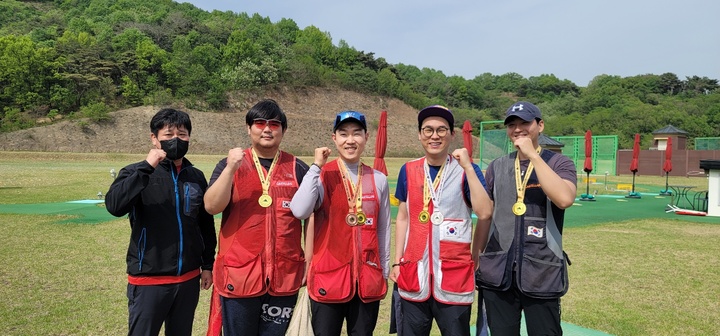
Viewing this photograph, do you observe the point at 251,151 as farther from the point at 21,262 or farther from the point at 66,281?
the point at 21,262

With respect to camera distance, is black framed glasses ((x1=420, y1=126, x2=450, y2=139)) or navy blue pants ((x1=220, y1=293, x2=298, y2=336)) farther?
black framed glasses ((x1=420, y1=126, x2=450, y2=139))

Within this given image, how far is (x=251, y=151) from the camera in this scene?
10.2ft

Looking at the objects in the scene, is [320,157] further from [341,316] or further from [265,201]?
[341,316]

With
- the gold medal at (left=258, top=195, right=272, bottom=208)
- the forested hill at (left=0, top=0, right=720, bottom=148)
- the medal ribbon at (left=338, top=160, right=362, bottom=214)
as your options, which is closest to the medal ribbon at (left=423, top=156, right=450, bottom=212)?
the medal ribbon at (left=338, top=160, right=362, bottom=214)

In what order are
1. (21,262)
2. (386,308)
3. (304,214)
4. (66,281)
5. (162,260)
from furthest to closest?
(21,262)
(66,281)
(386,308)
(162,260)
(304,214)

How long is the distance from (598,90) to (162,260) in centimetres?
10872

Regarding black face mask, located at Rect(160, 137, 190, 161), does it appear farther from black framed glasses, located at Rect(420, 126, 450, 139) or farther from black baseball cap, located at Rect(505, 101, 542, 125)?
black baseball cap, located at Rect(505, 101, 542, 125)

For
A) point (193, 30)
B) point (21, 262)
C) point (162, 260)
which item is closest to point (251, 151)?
point (162, 260)

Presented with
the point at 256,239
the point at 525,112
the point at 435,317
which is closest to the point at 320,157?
the point at 256,239

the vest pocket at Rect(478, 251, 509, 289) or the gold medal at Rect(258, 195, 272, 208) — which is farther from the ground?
the gold medal at Rect(258, 195, 272, 208)

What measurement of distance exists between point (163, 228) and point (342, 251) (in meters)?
1.26

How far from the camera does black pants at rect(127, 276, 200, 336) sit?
292 centimetres

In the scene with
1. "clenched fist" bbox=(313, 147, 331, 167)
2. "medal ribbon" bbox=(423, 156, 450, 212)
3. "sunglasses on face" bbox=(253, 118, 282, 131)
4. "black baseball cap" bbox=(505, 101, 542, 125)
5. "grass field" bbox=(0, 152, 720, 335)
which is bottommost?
"grass field" bbox=(0, 152, 720, 335)

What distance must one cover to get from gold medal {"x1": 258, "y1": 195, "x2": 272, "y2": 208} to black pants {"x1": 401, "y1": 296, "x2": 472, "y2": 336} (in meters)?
1.10
